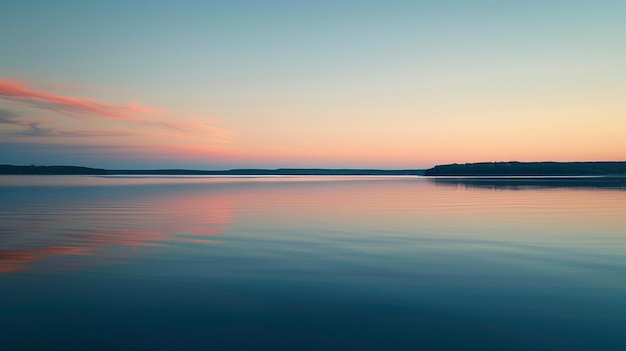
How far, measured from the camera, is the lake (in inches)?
252

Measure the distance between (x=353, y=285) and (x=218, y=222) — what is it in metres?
11.3

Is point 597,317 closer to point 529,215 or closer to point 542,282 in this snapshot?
point 542,282

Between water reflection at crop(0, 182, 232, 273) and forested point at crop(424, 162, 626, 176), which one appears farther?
forested point at crop(424, 162, 626, 176)

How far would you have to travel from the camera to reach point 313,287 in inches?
350

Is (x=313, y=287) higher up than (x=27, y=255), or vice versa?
(x=27, y=255)

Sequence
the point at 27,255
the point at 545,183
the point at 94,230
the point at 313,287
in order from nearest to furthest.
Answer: the point at 313,287 → the point at 27,255 → the point at 94,230 → the point at 545,183

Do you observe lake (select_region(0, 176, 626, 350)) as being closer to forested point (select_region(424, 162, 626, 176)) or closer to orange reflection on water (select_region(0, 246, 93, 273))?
orange reflection on water (select_region(0, 246, 93, 273))

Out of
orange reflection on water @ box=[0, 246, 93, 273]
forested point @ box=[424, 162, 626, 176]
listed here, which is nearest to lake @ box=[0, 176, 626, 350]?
orange reflection on water @ box=[0, 246, 93, 273]

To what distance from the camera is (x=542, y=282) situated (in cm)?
927

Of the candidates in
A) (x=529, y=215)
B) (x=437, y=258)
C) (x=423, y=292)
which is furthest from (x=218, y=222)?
(x=529, y=215)

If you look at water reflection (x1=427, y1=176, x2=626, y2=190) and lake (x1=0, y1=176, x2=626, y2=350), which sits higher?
water reflection (x1=427, y1=176, x2=626, y2=190)

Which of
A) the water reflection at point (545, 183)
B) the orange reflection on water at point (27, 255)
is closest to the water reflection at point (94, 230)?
the orange reflection on water at point (27, 255)

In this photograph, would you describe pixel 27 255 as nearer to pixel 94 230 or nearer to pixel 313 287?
pixel 94 230

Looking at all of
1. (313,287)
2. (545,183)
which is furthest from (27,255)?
(545,183)
